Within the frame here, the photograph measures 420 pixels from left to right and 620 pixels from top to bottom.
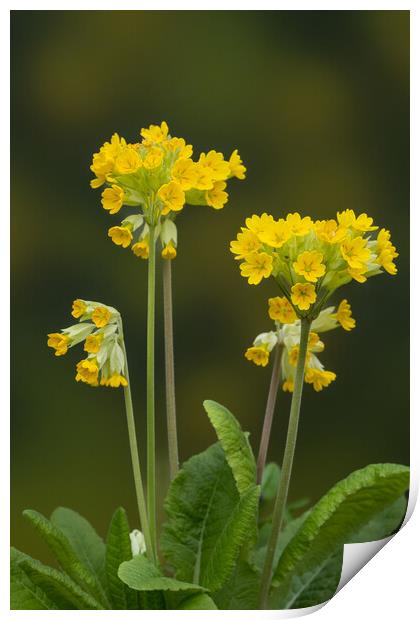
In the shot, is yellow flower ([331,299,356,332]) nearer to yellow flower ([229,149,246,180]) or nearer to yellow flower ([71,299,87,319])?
yellow flower ([229,149,246,180])

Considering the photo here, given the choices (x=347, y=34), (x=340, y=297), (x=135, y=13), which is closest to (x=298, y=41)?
(x=347, y=34)

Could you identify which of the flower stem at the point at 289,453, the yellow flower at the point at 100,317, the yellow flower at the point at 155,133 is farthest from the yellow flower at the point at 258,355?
the yellow flower at the point at 155,133

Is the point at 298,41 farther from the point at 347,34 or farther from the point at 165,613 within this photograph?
the point at 165,613

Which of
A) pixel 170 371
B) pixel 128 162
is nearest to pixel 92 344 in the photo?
pixel 170 371

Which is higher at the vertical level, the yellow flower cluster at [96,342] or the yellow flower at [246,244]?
the yellow flower at [246,244]

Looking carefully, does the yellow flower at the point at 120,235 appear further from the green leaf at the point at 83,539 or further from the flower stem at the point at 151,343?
the green leaf at the point at 83,539

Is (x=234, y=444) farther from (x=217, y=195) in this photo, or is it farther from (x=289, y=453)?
(x=217, y=195)
